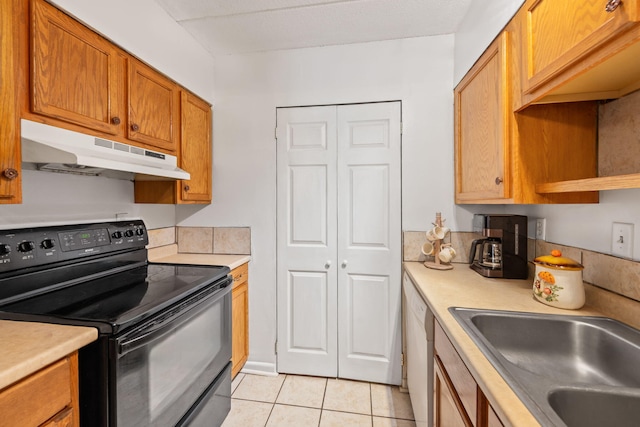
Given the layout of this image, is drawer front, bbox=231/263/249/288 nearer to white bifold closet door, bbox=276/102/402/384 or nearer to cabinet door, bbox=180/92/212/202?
white bifold closet door, bbox=276/102/402/384

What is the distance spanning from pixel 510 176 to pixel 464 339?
77 cm

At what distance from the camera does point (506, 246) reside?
5.52 ft

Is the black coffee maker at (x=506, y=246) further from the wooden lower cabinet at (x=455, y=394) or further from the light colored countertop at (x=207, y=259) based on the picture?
A: the light colored countertop at (x=207, y=259)

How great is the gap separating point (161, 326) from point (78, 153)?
74cm

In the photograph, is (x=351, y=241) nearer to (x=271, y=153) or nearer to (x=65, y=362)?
(x=271, y=153)

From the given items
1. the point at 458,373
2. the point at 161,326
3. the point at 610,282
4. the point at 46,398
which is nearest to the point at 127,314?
the point at 161,326

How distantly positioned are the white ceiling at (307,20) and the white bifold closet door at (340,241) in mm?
465

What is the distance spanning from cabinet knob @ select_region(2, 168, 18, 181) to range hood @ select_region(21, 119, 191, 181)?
9 cm

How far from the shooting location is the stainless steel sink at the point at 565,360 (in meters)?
0.70

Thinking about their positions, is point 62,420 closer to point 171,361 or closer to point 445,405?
point 171,361

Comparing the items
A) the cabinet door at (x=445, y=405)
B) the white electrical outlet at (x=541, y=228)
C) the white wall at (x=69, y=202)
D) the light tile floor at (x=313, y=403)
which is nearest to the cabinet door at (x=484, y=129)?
the white electrical outlet at (x=541, y=228)

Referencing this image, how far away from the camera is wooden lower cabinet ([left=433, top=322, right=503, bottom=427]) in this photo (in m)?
0.79

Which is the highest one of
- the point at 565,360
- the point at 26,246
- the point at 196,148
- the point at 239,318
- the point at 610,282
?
the point at 196,148

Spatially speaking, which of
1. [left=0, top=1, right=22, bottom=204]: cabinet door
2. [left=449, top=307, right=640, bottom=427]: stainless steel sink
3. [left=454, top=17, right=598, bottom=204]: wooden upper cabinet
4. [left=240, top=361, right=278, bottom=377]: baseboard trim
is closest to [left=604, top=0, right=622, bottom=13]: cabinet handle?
[left=454, top=17, right=598, bottom=204]: wooden upper cabinet
